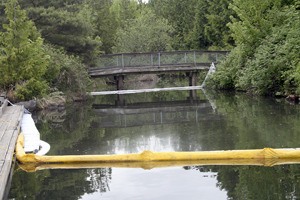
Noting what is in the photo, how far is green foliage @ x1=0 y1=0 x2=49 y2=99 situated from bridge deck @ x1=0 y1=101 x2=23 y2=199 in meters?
4.10

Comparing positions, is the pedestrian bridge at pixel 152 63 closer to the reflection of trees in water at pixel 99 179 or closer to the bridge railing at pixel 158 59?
the bridge railing at pixel 158 59

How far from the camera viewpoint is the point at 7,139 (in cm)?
1050

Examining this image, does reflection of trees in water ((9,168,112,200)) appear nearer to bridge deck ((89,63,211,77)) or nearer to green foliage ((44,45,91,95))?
green foliage ((44,45,91,95))

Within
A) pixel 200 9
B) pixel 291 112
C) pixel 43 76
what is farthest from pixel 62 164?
pixel 200 9

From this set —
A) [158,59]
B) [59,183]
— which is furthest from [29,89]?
[59,183]

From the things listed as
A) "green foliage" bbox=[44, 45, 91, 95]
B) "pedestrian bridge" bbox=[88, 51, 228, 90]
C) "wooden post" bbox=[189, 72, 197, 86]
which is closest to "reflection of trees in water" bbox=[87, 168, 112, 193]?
"green foliage" bbox=[44, 45, 91, 95]

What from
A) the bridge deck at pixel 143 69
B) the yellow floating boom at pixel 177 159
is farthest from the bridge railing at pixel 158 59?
the yellow floating boom at pixel 177 159

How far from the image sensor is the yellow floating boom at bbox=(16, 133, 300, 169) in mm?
8539

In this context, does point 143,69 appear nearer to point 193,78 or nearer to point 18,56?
point 193,78

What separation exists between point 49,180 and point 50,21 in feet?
72.2

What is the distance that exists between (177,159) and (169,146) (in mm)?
1932

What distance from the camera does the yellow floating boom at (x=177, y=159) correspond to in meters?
8.54

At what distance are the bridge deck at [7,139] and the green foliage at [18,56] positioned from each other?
4.10m

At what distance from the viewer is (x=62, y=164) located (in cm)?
905
